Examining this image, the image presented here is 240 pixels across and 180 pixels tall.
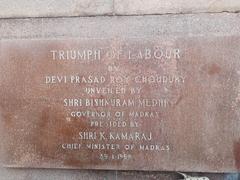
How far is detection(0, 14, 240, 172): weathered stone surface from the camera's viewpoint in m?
2.12

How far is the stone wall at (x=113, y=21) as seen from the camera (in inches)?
85.8

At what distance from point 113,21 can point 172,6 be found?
33cm

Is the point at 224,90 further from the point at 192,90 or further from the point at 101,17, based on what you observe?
the point at 101,17

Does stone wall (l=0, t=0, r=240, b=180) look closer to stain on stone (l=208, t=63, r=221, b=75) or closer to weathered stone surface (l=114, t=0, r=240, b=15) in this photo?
weathered stone surface (l=114, t=0, r=240, b=15)

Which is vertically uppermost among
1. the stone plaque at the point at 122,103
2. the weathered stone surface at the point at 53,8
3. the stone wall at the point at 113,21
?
the weathered stone surface at the point at 53,8

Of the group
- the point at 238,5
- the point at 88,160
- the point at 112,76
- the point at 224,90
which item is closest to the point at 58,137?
the point at 88,160

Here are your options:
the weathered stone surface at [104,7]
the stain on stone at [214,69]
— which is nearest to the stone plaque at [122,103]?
the stain on stone at [214,69]

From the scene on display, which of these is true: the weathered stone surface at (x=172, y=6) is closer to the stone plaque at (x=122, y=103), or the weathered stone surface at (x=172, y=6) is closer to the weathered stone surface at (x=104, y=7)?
the weathered stone surface at (x=104, y=7)

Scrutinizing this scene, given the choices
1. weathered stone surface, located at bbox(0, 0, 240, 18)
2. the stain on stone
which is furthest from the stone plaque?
weathered stone surface, located at bbox(0, 0, 240, 18)

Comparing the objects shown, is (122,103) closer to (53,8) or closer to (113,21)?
(113,21)

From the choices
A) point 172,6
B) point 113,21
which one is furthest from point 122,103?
point 172,6

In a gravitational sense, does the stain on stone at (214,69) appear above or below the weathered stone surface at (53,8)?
below

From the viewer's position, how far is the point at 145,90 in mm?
2176

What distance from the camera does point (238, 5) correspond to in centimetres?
217
